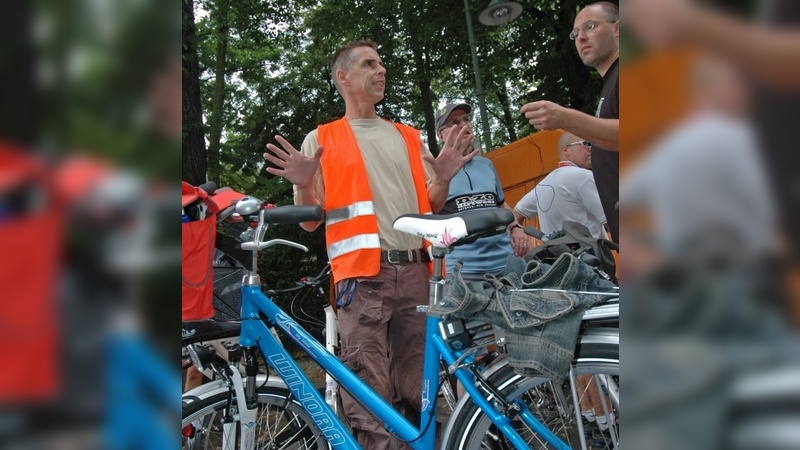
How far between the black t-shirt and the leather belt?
0.83m

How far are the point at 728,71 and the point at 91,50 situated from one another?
329 mm

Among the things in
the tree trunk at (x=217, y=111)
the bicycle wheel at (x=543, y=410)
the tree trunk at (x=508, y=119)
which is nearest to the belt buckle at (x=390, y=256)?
the bicycle wheel at (x=543, y=410)

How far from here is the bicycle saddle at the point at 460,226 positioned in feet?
7.15

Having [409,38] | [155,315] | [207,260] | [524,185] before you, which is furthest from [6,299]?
[409,38]

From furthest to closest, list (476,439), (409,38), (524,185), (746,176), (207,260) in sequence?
1. (409,38)
2. (524,185)
3. (207,260)
4. (476,439)
5. (746,176)

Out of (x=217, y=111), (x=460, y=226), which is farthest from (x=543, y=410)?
(x=217, y=111)

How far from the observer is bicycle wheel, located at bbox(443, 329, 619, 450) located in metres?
2.04

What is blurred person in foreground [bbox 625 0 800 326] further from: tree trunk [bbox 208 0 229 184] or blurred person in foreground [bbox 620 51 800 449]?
tree trunk [bbox 208 0 229 184]

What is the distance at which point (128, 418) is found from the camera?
37 centimetres

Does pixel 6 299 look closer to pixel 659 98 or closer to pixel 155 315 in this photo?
pixel 155 315

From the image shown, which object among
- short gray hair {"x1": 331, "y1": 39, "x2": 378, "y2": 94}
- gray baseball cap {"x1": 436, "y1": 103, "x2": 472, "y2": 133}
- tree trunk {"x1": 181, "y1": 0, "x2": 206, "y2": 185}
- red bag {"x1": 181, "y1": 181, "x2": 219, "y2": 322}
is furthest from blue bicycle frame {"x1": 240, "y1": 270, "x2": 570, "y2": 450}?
tree trunk {"x1": 181, "y1": 0, "x2": 206, "y2": 185}

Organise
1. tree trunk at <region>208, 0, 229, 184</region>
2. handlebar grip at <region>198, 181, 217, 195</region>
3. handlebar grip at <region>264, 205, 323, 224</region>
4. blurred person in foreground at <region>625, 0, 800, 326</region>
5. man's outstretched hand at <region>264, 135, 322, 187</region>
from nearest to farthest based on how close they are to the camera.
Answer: blurred person in foreground at <region>625, 0, 800, 326</region>, handlebar grip at <region>264, 205, 323, 224</region>, man's outstretched hand at <region>264, 135, 322, 187</region>, handlebar grip at <region>198, 181, 217, 195</region>, tree trunk at <region>208, 0, 229, 184</region>

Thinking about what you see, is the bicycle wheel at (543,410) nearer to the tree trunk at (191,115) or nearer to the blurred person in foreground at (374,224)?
the blurred person in foreground at (374,224)

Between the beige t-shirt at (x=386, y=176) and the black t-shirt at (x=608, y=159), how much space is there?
2.83ft
